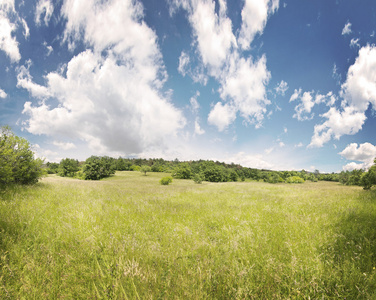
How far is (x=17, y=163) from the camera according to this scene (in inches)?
411

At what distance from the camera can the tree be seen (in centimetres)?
914

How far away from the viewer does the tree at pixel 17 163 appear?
30.0ft

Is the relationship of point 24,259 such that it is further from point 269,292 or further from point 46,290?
point 269,292

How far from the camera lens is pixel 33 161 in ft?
38.1

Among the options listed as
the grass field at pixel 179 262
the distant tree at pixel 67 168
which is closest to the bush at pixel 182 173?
the distant tree at pixel 67 168

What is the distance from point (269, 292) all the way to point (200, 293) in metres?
1.10

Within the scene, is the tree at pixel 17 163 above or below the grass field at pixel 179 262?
above

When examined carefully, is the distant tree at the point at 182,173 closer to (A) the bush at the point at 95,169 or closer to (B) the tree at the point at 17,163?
(A) the bush at the point at 95,169

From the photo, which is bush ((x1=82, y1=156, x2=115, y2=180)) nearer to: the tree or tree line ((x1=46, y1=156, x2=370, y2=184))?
tree line ((x1=46, y1=156, x2=370, y2=184))

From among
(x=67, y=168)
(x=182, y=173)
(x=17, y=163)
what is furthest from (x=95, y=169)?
(x=17, y=163)

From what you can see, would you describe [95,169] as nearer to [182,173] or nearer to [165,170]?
[182,173]

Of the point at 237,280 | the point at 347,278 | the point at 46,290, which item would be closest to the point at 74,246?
the point at 46,290

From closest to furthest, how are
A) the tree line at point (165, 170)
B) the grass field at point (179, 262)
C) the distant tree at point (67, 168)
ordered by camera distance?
the grass field at point (179, 262)
the tree line at point (165, 170)
the distant tree at point (67, 168)

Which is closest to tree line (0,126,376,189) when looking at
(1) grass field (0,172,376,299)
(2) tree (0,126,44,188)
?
(2) tree (0,126,44,188)
